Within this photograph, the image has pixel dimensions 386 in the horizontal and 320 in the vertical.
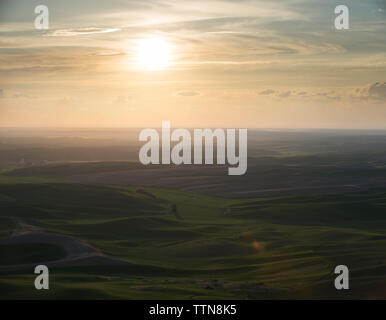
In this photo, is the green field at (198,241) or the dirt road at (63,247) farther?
the dirt road at (63,247)

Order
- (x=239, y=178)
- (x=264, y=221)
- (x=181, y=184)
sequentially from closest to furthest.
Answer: (x=264, y=221)
(x=181, y=184)
(x=239, y=178)

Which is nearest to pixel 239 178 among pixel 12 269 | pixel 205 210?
pixel 205 210

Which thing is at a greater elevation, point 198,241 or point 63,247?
point 198,241

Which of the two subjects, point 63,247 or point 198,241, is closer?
point 63,247

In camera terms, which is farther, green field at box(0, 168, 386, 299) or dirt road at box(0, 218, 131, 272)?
dirt road at box(0, 218, 131, 272)

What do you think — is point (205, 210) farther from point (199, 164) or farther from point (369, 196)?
point (199, 164)
